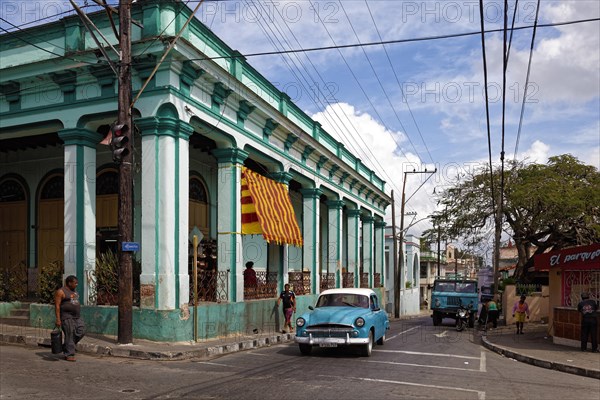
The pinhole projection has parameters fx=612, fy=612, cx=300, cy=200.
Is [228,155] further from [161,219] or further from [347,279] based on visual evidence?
[347,279]

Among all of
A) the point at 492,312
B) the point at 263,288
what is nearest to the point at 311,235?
the point at 263,288

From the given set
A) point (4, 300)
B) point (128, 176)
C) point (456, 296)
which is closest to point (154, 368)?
point (128, 176)

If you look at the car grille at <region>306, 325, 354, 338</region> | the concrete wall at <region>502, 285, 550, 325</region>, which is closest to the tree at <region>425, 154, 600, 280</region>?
the concrete wall at <region>502, 285, 550, 325</region>

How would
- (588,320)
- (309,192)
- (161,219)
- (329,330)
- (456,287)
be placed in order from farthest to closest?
(456,287) → (309,192) → (588,320) → (161,219) → (329,330)

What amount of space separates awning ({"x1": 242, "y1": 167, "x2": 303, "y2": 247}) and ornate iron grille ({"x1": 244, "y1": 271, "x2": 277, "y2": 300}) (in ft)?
4.77

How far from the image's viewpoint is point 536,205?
3078 cm

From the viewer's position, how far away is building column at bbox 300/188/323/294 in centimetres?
2434

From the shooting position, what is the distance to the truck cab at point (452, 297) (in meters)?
26.9

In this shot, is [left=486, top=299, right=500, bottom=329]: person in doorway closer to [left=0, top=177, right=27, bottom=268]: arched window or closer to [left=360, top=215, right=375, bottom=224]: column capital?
[left=360, top=215, right=375, bottom=224]: column capital

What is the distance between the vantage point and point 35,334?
46.1ft

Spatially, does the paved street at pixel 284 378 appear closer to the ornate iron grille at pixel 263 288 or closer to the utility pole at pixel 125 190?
the utility pole at pixel 125 190

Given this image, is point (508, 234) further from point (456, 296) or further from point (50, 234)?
point (50, 234)

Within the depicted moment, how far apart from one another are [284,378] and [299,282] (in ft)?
43.0

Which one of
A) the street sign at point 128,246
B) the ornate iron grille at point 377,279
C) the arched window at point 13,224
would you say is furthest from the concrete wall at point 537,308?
the arched window at point 13,224
